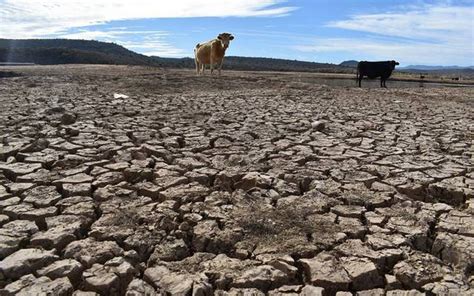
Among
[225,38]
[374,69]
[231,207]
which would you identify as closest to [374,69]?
[374,69]

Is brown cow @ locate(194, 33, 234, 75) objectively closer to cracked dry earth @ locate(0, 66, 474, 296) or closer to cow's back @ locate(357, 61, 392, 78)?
cow's back @ locate(357, 61, 392, 78)

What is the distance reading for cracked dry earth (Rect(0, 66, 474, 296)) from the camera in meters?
2.74

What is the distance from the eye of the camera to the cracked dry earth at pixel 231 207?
2736 mm

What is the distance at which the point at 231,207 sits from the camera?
372cm

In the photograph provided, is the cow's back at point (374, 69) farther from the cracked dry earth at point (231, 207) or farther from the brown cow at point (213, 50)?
the cracked dry earth at point (231, 207)

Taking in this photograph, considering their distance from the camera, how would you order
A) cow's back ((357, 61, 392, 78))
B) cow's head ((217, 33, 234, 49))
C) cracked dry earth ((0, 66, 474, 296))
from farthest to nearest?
cow's back ((357, 61, 392, 78)) < cow's head ((217, 33, 234, 49)) < cracked dry earth ((0, 66, 474, 296))

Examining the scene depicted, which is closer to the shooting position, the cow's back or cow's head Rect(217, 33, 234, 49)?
cow's head Rect(217, 33, 234, 49)

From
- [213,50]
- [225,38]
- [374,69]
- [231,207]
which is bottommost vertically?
[231,207]

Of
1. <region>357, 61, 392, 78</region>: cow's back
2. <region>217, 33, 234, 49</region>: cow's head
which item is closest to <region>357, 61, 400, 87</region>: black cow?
<region>357, 61, 392, 78</region>: cow's back

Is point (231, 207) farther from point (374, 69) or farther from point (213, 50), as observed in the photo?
point (374, 69)

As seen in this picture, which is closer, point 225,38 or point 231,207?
point 231,207

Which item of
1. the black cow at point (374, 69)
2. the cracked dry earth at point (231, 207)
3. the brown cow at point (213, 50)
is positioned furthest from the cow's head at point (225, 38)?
the cracked dry earth at point (231, 207)

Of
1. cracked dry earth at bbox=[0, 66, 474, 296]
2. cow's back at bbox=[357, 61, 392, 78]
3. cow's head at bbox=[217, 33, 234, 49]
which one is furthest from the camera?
cow's back at bbox=[357, 61, 392, 78]

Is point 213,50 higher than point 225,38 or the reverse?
the reverse
